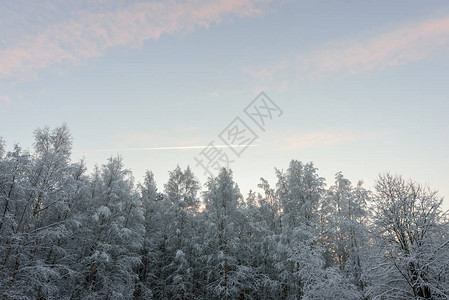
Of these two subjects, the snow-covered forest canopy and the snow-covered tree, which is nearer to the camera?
the snow-covered tree

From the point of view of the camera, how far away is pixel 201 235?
82.9 feet

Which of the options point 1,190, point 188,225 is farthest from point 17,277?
point 188,225

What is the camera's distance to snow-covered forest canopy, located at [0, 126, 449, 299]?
15.8 metres

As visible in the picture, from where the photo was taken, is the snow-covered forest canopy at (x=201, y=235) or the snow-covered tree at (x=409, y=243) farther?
the snow-covered forest canopy at (x=201, y=235)

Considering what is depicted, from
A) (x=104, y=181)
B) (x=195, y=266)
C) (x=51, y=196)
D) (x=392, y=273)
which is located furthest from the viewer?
(x=195, y=266)

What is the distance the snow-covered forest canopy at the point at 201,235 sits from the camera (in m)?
15.8

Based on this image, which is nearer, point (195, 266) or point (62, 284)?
point (62, 284)

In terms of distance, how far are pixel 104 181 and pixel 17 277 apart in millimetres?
8870

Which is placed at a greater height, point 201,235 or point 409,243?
point 201,235

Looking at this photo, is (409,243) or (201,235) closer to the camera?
(409,243)

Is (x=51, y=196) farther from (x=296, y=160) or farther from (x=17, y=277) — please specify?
(x=296, y=160)

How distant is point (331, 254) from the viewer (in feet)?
82.9

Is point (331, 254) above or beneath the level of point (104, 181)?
beneath

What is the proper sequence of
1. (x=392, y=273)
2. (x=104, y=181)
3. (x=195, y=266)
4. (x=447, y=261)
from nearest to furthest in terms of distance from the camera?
(x=447, y=261)
(x=392, y=273)
(x=104, y=181)
(x=195, y=266)
